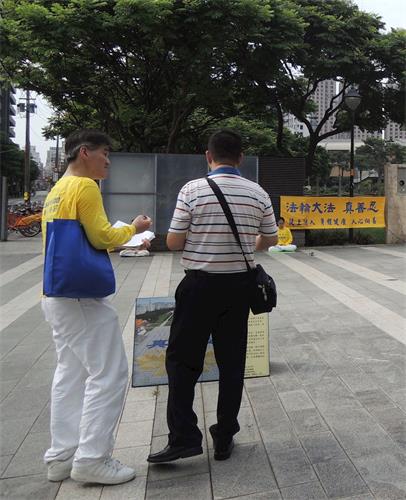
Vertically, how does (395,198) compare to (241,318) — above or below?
above

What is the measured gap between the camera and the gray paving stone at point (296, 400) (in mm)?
3324

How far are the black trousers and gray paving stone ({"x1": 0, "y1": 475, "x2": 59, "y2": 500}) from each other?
2.21 feet

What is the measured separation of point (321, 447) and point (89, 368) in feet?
4.79

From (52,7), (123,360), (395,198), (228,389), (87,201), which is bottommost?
(228,389)

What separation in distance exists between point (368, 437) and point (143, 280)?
613 centimetres

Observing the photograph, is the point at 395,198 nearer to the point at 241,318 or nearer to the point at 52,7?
the point at 52,7

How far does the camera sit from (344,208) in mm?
14164

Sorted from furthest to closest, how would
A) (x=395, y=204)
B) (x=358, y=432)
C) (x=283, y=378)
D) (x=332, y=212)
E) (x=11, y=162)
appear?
(x=11, y=162) → (x=395, y=204) → (x=332, y=212) → (x=283, y=378) → (x=358, y=432)

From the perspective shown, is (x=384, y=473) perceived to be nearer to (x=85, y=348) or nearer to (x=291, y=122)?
(x=85, y=348)

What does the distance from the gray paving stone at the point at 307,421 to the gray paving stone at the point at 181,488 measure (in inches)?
31.4

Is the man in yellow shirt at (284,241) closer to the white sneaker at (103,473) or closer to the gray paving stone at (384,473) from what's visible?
the gray paving stone at (384,473)

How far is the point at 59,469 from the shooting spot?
2.48 meters

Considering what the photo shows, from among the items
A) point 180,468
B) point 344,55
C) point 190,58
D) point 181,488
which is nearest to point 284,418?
point 180,468

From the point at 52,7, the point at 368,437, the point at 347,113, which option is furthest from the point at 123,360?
the point at 347,113
